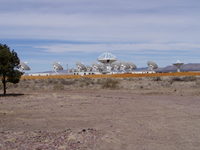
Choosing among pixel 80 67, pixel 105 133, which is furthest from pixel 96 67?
pixel 105 133

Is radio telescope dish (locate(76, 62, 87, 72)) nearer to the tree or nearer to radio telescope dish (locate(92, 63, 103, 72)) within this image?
radio telescope dish (locate(92, 63, 103, 72))

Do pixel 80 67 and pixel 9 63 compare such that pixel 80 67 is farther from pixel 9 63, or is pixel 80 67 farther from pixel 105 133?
pixel 105 133

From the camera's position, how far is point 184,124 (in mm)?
17125

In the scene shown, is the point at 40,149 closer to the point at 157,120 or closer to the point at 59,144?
the point at 59,144

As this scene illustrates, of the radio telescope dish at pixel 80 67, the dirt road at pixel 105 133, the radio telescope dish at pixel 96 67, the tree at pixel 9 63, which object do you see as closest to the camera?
the dirt road at pixel 105 133

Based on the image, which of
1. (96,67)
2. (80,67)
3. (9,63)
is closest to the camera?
(9,63)

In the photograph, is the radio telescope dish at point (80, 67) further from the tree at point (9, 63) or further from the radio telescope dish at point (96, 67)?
the tree at point (9, 63)

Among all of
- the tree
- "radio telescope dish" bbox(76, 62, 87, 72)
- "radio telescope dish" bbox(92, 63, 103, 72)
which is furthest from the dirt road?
"radio telescope dish" bbox(92, 63, 103, 72)

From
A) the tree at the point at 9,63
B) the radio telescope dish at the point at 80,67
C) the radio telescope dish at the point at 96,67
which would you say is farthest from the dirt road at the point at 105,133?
the radio telescope dish at the point at 96,67

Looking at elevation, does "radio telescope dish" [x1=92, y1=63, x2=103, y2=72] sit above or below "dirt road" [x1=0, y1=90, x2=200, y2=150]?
above

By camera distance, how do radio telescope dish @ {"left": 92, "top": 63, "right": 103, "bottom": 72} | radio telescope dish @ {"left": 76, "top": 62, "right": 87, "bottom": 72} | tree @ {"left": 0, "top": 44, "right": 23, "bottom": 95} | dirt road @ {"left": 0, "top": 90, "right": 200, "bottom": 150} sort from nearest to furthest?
dirt road @ {"left": 0, "top": 90, "right": 200, "bottom": 150} < tree @ {"left": 0, "top": 44, "right": 23, "bottom": 95} < radio telescope dish @ {"left": 76, "top": 62, "right": 87, "bottom": 72} < radio telescope dish @ {"left": 92, "top": 63, "right": 103, "bottom": 72}

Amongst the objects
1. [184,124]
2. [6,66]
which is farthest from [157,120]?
[6,66]

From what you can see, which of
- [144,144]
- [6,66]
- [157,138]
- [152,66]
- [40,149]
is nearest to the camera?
[40,149]

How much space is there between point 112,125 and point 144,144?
14.1ft
